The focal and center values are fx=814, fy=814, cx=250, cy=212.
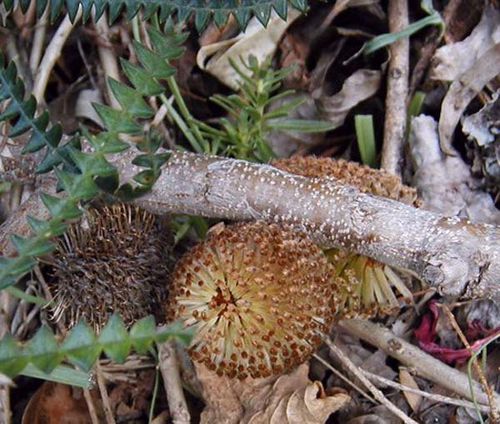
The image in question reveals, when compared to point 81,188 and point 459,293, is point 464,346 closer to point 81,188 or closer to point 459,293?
point 459,293

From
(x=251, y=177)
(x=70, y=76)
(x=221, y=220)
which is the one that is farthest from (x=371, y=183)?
(x=70, y=76)

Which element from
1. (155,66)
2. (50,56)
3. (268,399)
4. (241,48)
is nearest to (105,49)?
(50,56)

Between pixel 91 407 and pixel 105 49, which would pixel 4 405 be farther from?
pixel 105 49

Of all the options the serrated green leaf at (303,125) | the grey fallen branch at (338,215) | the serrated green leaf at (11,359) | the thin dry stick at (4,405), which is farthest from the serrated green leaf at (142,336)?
the serrated green leaf at (303,125)

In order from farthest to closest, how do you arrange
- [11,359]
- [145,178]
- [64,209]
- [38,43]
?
[38,43] → [145,178] → [64,209] → [11,359]

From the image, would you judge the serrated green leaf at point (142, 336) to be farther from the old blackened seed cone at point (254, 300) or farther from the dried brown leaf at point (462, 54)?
the dried brown leaf at point (462, 54)

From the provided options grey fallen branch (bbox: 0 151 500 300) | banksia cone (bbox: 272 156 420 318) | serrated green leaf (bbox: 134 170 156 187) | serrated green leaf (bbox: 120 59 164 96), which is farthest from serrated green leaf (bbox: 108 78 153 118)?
banksia cone (bbox: 272 156 420 318)

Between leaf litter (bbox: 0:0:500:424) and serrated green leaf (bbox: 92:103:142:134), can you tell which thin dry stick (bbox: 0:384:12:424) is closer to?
leaf litter (bbox: 0:0:500:424)
